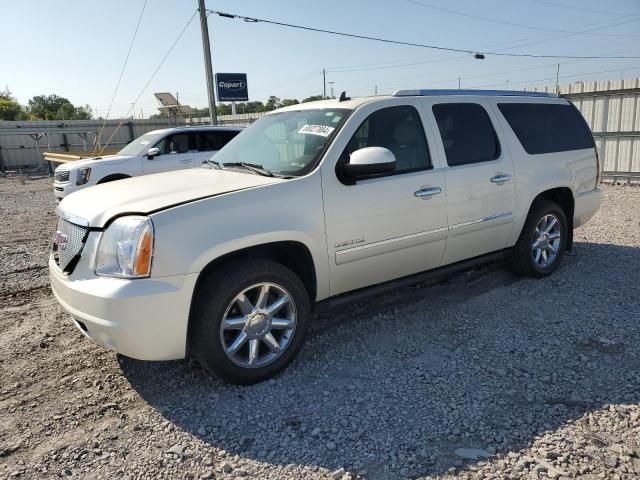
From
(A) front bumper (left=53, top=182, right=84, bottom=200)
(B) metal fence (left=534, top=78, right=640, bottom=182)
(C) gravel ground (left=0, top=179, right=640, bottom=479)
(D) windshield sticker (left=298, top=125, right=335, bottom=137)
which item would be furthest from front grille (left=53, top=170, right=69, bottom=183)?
(B) metal fence (left=534, top=78, right=640, bottom=182)

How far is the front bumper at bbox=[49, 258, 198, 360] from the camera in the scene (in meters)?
2.84

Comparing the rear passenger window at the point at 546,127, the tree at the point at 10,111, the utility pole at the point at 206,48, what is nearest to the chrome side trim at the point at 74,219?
the rear passenger window at the point at 546,127

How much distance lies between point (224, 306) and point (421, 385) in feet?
4.54

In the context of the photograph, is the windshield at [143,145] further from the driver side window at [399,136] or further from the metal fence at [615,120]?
the metal fence at [615,120]

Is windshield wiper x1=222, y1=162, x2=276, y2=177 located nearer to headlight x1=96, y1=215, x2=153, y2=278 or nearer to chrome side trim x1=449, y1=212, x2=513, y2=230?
headlight x1=96, y1=215, x2=153, y2=278

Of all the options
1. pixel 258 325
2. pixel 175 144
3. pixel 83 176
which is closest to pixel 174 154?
pixel 175 144

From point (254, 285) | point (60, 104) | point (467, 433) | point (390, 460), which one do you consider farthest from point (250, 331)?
point (60, 104)

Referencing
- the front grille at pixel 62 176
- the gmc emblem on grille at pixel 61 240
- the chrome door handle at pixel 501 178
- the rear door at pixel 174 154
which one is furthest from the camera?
the rear door at pixel 174 154

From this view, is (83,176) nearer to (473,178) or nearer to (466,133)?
(466,133)

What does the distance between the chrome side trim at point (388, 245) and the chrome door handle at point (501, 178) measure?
0.77 meters

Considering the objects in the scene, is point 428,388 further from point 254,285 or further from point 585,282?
point 585,282

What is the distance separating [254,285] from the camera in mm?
3232

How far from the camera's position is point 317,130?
12.7 feet

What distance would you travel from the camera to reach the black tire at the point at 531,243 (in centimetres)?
508
